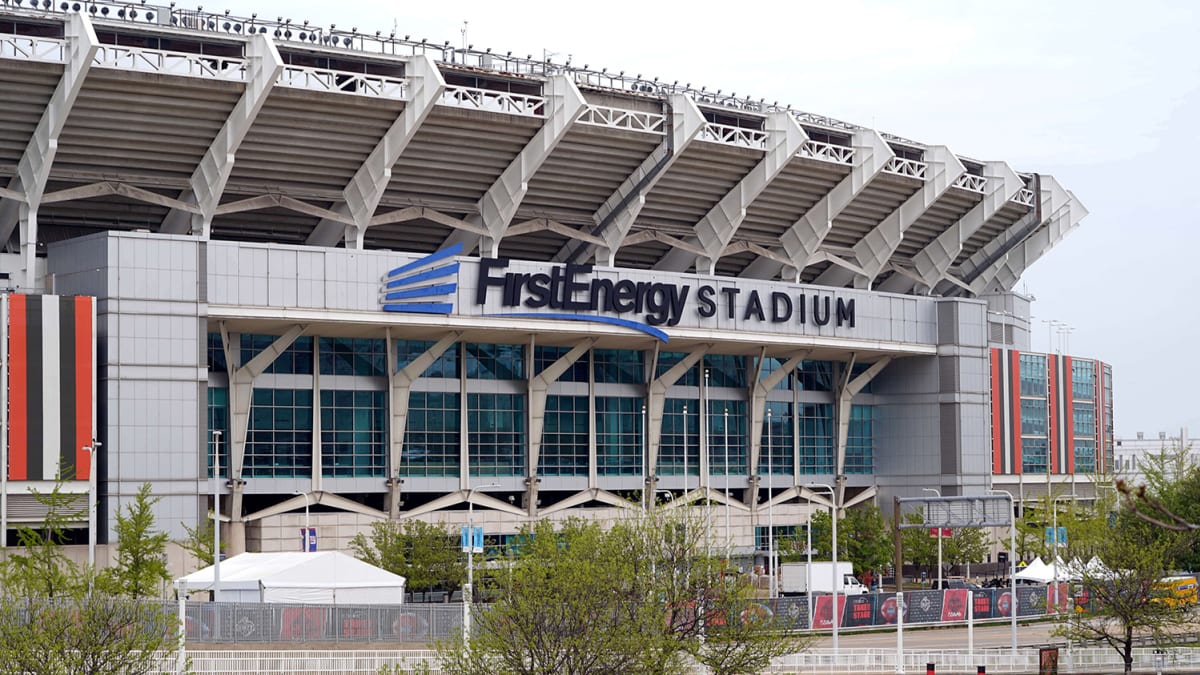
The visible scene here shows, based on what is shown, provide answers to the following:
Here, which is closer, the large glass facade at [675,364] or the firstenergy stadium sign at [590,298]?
the firstenergy stadium sign at [590,298]

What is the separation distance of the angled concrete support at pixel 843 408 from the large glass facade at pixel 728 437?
7.31 metres

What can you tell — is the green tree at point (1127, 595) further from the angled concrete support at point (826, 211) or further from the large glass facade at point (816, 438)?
the large glass facade at point (816, 438)

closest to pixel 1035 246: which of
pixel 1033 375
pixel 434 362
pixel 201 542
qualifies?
pixel 1033 375

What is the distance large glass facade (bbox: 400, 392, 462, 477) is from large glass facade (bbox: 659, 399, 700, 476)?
1412 centimetres

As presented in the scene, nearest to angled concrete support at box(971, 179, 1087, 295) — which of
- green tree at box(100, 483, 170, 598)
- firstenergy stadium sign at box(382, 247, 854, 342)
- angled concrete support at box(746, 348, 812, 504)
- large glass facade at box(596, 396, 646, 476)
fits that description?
angled concrete support at box(746, 348, 812, 504)

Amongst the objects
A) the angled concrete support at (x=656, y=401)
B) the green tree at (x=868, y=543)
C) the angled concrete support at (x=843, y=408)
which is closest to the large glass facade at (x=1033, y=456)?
the angled concrete support at (x=843, y=408)

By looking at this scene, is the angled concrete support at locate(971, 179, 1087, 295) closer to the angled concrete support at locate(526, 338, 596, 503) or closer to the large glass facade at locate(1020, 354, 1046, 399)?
the large glass facade at locate(1020, 354, 1046, 399)

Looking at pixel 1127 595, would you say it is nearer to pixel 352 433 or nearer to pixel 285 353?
pixel 352 433

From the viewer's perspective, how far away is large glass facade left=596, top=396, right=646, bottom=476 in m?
90.6

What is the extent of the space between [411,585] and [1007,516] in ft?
90.1

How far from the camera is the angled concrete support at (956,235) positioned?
97.3 metres

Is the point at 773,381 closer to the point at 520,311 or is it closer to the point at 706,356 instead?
the point at 706,356

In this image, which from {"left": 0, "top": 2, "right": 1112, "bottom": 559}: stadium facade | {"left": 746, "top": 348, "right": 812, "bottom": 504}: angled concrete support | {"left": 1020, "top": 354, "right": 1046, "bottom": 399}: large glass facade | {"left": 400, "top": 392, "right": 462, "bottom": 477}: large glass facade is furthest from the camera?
{"left": 1020, "top": 354, "right": 1046, "bottom": 399}: large glass facade

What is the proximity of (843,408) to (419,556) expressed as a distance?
3739 cm
